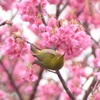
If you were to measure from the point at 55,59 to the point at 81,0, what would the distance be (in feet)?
7.22

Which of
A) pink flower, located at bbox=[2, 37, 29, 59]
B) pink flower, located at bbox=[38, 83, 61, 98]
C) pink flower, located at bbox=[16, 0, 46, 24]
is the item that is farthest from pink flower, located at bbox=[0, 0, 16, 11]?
pink flower, located at bbox=[2, 37, 29, 59]

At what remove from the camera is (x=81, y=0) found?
3.78 meters

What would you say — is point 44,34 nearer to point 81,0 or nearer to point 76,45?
point 76,45

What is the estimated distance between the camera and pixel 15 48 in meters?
1.83

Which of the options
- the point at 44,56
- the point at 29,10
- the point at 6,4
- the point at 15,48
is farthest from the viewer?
the point at 6,4

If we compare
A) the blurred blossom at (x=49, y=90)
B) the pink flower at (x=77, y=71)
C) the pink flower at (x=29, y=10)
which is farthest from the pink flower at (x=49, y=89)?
the pink flower at (x=29, y=10)

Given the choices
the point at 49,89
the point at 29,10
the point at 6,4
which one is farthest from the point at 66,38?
the point at 49,89

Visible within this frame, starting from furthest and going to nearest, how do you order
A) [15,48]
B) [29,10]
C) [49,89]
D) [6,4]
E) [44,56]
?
[49,89] → [6,4] → [29,10] → [15,48] → [44,56]

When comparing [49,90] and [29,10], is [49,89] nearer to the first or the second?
[49,90]

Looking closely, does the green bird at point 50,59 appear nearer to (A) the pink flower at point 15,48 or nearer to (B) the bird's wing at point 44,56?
(B) the bird's wing at point 44,56

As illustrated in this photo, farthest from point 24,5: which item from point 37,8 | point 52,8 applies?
point 52,8

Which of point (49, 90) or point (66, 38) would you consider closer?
point (66, 38)

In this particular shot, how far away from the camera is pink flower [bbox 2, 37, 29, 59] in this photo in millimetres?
1817

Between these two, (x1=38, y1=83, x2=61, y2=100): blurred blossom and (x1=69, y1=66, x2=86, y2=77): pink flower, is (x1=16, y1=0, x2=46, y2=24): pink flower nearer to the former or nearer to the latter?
(x1=69, y1=66, x2=86, y2=77): pink flower
